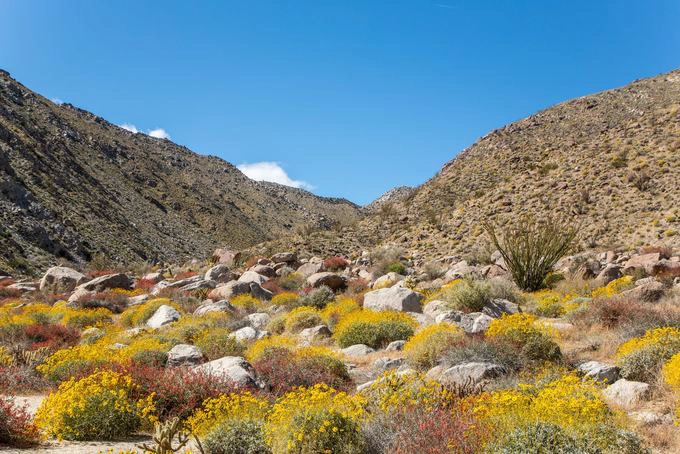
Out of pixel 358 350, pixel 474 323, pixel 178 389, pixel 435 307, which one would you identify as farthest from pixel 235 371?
pixel 435 307

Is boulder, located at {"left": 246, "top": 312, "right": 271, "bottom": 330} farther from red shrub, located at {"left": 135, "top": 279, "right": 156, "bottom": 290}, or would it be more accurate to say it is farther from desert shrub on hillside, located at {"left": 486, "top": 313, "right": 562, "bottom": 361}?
red shrub, located at {"left": 135, "top": 279, "right": 156, "bottom": 290}

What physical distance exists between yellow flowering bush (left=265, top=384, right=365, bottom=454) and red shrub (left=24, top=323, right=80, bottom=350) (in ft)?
32.7

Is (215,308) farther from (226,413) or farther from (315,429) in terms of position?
(315,429)

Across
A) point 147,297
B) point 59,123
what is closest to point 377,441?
point 147,297

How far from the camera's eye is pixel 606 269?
17.4 meters

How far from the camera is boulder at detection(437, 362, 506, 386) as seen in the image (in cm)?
733

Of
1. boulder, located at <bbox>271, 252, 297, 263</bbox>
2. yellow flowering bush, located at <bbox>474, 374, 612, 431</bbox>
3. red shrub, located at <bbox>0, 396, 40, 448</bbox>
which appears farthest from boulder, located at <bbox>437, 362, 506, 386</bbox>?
boulder, located at <bbox>271, 252, 297, 263</bbox>

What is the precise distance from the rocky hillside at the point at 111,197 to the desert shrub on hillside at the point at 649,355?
1328 inches

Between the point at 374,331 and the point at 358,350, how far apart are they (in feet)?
2.55

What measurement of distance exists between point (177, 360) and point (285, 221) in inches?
2818

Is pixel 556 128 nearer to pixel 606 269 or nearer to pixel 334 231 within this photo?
pixel 334 231

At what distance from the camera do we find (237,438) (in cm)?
586

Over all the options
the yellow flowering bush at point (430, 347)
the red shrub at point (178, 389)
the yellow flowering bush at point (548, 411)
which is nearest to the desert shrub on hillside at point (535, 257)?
the yellow flowering bush at point (430, 347)

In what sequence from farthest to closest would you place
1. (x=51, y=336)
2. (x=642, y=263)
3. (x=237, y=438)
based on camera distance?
1. (x=642, y=263)
2. (x=51, y=336)
3. (x=237, y=438)
